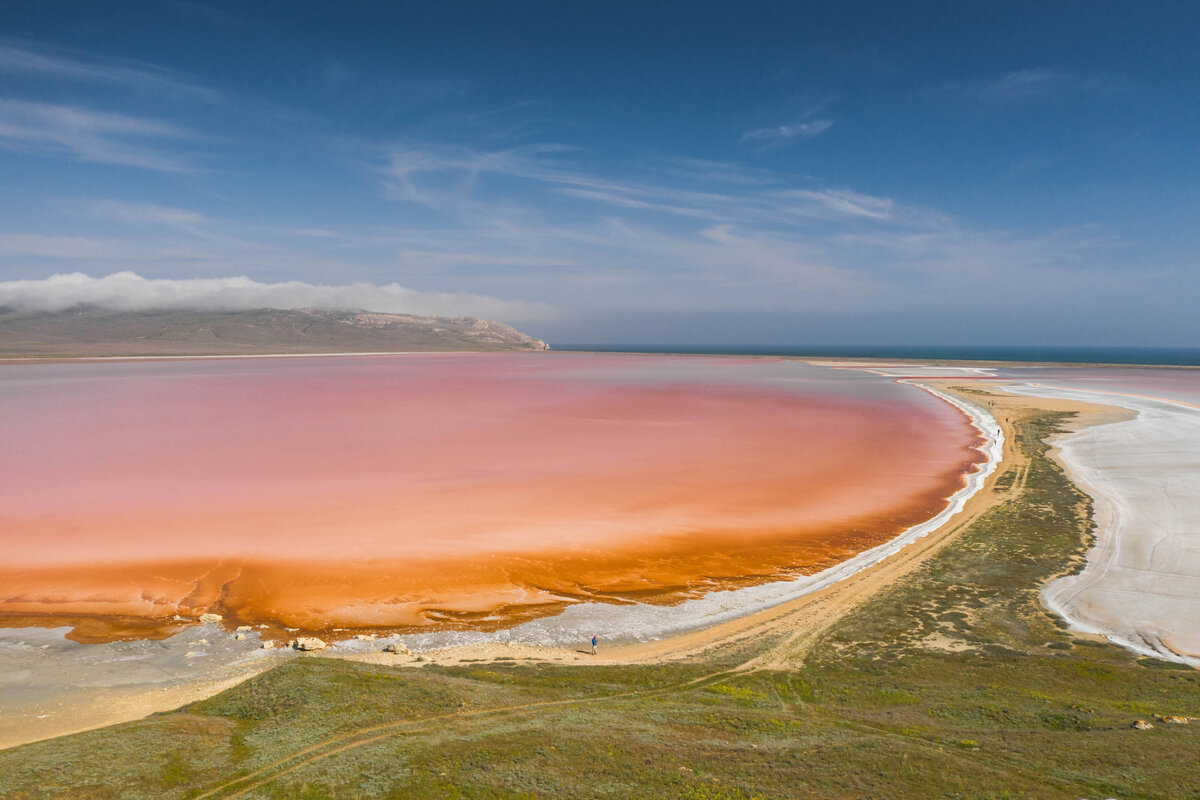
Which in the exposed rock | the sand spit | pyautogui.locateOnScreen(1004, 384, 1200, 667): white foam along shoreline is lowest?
the sand spit

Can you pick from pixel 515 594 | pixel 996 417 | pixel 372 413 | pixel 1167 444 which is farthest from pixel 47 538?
pixel 996 417

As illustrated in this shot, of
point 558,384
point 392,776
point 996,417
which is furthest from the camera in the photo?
point 558,384

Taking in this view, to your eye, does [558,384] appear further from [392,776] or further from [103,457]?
[392,776]

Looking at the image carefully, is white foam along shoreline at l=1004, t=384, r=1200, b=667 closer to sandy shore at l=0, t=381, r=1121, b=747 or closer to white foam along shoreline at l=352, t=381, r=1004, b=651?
sandy shore at l=0, t=381, r=1121, b=747

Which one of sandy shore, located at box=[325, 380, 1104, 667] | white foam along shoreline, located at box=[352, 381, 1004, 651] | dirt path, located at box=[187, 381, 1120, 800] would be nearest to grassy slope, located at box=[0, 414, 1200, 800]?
dirt path, located at box=[187, 381, 1120, 800]

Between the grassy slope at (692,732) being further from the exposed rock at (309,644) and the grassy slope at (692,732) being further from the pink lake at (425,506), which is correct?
the pink lake at (425,506)

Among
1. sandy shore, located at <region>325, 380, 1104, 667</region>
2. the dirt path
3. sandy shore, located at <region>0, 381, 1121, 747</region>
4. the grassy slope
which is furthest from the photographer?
sandy shore, located at <region>325, 380, 1104, 667</region>

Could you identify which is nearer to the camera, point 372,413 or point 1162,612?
point 1162,612
